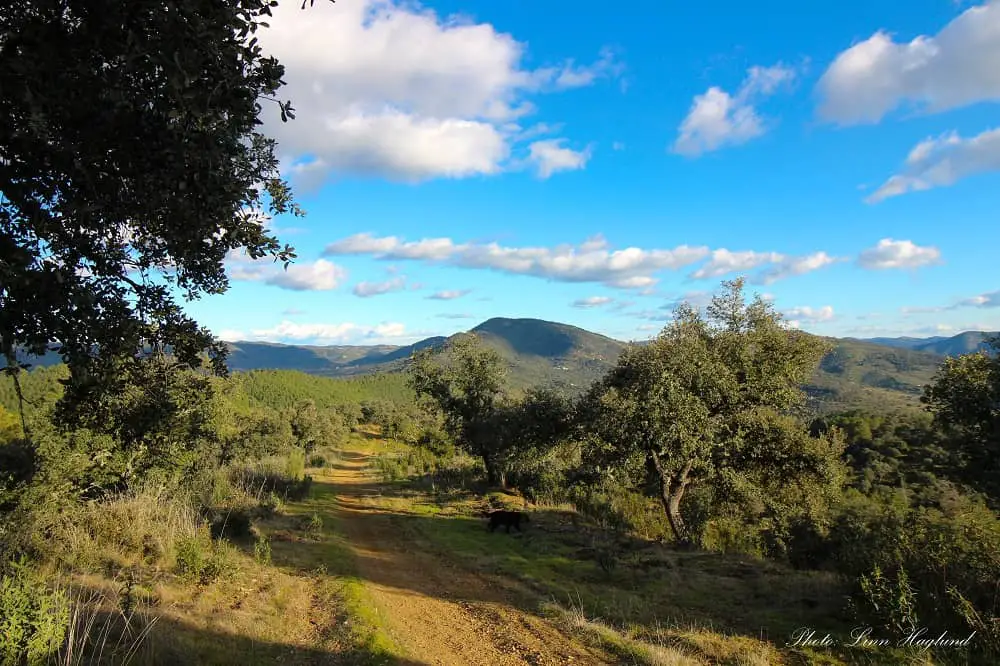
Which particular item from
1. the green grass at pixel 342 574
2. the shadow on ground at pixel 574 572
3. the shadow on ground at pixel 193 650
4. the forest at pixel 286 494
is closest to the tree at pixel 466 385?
the forest at pixel 286 494

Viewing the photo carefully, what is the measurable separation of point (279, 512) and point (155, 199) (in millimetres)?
20144

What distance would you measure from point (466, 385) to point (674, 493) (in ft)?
57.6

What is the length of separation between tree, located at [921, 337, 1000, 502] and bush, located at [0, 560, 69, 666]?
758 inches

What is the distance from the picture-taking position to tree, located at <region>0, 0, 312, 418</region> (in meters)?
4.78

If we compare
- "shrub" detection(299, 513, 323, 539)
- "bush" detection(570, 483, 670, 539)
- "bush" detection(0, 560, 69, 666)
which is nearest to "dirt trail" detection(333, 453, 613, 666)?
"shrub" detection(299, 513, 323, 539)

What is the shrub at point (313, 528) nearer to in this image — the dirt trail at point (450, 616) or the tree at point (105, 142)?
the dirt trail at point (450, 616)

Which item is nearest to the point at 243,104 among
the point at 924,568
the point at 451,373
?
the point at 924,568

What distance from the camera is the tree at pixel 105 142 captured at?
4781 millimetres

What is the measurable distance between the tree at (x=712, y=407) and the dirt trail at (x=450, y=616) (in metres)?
7.18

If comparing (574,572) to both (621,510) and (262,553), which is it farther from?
(621,510)

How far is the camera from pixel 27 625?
19.7ft

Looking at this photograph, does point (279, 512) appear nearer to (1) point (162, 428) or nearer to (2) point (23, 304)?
(1) point (162, 428)

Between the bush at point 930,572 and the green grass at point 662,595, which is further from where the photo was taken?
the green grass at point 662,595

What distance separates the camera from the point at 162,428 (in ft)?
26.0
